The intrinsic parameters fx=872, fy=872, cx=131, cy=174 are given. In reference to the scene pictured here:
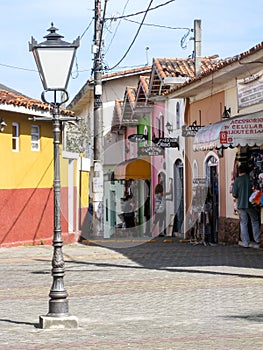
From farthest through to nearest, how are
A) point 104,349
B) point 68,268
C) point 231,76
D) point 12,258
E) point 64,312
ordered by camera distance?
point 231,76, point 12,258, point 68,268, point 64,312, point 104,349

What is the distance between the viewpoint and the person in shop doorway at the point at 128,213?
113 ft

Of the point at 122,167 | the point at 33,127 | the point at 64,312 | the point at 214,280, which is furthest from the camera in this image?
the point at 122,167

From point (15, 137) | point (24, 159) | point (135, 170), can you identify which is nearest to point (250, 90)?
point (15, 137)

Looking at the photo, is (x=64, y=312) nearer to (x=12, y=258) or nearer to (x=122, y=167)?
(x=12, y=258)

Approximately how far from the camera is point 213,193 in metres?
25.3

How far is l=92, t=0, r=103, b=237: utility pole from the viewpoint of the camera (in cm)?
2728

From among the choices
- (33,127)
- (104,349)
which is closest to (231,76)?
(33,127)

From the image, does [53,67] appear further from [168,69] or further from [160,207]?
[160,207]

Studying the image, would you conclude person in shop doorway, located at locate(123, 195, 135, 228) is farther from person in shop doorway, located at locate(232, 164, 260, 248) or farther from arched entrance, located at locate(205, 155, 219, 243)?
person in shop doorway, located at locate(232, 164, 260, 248)

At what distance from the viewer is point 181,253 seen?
21.1m

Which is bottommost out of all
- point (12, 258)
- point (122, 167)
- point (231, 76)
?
point (12, 258)

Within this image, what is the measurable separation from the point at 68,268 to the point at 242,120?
4.86 meters

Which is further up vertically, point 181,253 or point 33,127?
point 33,127

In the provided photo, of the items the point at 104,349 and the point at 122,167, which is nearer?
the point at 104,349
